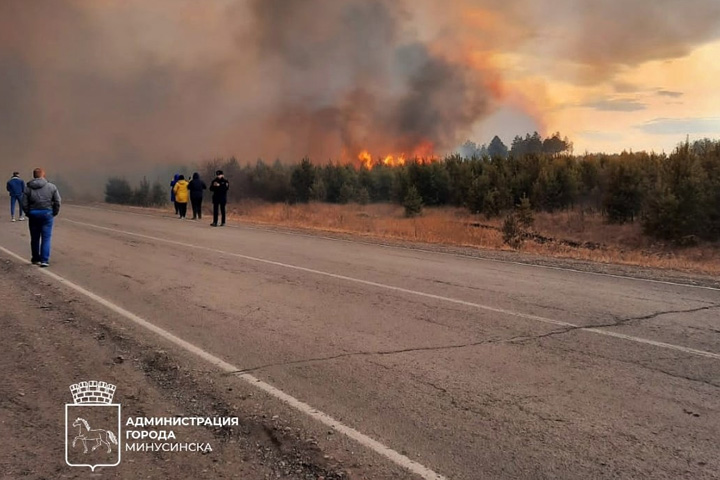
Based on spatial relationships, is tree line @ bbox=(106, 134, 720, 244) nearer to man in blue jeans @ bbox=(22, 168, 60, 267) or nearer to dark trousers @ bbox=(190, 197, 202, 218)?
dark trousers @ bbox=(190, 197, 202, 218)

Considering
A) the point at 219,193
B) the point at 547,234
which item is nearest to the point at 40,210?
the point at 219,193

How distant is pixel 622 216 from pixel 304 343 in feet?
72.6

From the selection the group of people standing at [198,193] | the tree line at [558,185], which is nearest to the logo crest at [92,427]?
the group of people standing at [198,193]

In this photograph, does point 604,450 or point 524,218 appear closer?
point 604,450

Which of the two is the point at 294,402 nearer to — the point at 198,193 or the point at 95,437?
the point at 95,437

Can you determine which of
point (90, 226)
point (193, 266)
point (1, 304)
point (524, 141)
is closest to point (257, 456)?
point (1, 304)

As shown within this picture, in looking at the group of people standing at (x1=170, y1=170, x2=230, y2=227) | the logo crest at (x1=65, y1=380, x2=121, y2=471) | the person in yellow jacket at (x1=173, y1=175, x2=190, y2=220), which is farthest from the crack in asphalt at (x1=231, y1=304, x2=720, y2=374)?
the person in yellow jacket at (x1=173, y1=175, x2=190, y2=220)

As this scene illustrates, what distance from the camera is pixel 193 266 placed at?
9891 mm

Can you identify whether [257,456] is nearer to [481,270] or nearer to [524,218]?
[481,270]

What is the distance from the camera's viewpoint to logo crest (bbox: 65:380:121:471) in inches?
126

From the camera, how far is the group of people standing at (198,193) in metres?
19.3

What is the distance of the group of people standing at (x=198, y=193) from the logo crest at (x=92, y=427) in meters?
15.1

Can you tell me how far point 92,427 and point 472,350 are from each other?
10.3 feet

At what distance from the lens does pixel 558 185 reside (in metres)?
28.7
